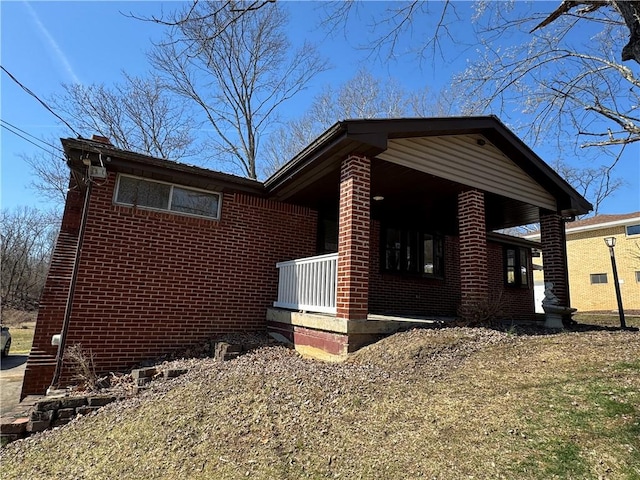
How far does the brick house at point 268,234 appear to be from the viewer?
18.9 feet

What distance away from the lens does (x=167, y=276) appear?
680 cm

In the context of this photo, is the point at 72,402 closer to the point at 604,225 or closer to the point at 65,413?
the point at 65,413

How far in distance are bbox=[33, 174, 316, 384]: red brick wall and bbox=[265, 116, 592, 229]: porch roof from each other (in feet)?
4.00

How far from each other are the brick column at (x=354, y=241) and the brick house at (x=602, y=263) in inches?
764

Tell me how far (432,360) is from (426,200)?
14.9 ft

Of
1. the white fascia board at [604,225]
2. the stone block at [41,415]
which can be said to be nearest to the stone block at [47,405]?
the stone block at [41,415]

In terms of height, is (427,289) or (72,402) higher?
(427,289)

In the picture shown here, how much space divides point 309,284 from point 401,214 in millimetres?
4137

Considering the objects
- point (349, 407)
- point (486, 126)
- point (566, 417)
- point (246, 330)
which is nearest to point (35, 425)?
point (246, 330)

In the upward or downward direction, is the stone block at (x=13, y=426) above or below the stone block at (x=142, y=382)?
below

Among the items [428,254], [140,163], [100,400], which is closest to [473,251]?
[428,254]

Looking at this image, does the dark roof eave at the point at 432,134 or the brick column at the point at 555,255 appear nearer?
the dark roof eave at the point at 432,134

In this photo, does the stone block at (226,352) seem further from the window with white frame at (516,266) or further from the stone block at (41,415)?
the window with white frame at (516,266)

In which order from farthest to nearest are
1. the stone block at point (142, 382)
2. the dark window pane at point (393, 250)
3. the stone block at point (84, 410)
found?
the dark window pane at point (393, 250)
the stone block at point (142, 382)
the stone block at point (84, 410)
